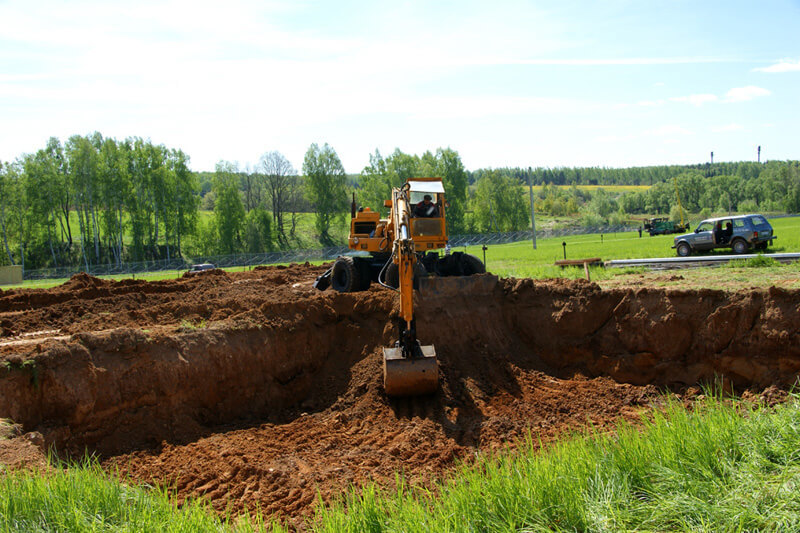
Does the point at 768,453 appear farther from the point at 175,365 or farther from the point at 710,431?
the point at 175,365

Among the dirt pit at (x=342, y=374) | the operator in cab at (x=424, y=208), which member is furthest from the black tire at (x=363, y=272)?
the operator in cab at (x=424, y=208)

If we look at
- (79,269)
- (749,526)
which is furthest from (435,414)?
(79,269)

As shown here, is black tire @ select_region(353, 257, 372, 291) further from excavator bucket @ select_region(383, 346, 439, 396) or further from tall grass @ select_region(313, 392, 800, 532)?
tall grass @ select_region(313, 392, 800, 532)

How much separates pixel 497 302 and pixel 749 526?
8217 mm

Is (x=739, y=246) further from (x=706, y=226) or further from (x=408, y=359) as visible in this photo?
(x=408, y=359)

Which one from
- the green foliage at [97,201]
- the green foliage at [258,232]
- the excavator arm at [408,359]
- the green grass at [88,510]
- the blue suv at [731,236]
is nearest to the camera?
the green grass at [88,510]

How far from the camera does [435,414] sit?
909cm

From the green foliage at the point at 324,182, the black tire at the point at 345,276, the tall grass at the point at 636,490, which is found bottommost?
the tall grass at the point at 636,490

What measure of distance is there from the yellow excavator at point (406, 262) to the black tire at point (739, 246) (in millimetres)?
15683

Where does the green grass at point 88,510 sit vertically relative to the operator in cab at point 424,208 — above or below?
below

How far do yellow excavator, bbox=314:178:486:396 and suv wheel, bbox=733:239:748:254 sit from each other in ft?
51.5

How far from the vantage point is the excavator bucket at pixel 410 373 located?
916cm

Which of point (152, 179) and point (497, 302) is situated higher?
point (152, 179)

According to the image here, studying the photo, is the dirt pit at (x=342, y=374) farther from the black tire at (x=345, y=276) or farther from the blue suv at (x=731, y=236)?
the blue suv at (x=731, y=236)
